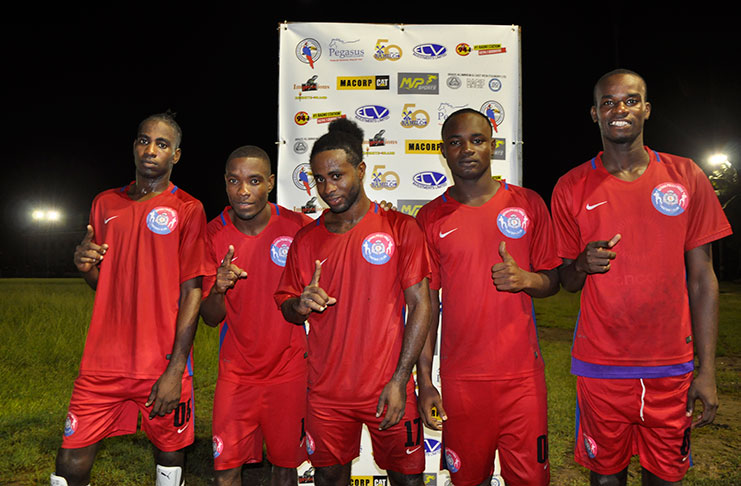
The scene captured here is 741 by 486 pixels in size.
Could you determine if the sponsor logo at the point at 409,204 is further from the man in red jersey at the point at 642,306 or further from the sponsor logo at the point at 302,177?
the man in red jersey at the point at 642,306

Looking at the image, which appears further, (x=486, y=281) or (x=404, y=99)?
(x=404, y=99)

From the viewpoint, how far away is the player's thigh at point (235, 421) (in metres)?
3.09

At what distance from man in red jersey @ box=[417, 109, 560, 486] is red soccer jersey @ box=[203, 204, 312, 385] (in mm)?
894

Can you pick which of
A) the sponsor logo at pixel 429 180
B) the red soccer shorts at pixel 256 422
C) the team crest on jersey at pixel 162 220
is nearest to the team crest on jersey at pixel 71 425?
the red soccer shorts at pixel 256 422

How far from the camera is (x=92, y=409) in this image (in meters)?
2.86

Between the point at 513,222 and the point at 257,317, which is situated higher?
the point at 513,222

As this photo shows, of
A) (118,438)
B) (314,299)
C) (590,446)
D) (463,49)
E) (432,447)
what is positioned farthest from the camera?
(118,438)

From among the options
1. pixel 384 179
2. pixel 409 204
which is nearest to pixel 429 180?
pixel 409 204

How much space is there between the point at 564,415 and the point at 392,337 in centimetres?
496

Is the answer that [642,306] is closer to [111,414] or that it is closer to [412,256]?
[412,256]

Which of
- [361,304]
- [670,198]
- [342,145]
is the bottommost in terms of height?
[361,304]

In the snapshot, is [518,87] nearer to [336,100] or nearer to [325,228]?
[336,100]

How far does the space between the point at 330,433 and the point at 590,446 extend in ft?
4.53

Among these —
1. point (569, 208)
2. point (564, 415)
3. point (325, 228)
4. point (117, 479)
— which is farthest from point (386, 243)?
point (564, 415)
